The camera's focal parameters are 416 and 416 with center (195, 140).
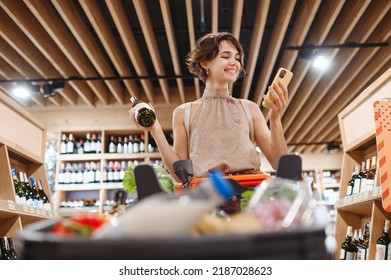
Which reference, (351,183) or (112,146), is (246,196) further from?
(112,146)

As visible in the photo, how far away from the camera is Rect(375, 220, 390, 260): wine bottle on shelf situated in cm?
248

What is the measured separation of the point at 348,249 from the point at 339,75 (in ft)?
10.4

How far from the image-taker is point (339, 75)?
5785 mm

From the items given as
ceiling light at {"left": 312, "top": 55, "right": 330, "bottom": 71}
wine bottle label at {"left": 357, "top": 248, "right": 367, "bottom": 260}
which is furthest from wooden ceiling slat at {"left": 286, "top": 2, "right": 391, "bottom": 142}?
wine bottle label at {"left": 357, "top": 248, "right": 367, "bottom": 260}

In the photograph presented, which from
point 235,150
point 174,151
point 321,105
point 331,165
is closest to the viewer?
point 235,150

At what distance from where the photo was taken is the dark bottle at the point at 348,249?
3213mm

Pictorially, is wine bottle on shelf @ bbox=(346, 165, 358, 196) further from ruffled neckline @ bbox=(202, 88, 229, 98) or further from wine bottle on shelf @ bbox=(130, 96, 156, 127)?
wine bottle on shelf @ bbox=(130, 96, 156, 127)

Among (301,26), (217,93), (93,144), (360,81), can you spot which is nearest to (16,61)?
(93,144)

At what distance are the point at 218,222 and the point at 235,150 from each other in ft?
2.50

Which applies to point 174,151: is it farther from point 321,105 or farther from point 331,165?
point 331,165

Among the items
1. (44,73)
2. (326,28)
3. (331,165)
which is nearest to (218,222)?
(326,28)
